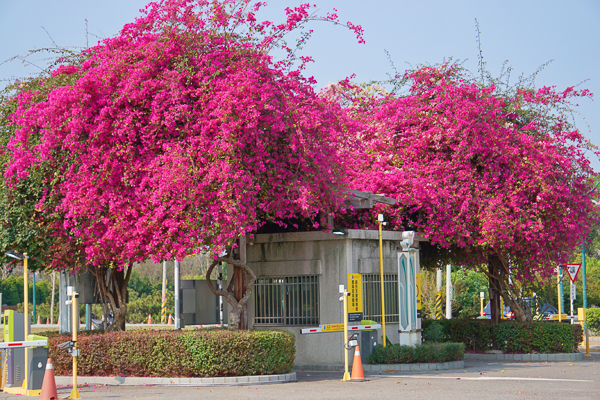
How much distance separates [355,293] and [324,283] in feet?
2.70

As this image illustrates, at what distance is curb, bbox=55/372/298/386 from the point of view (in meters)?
13.9

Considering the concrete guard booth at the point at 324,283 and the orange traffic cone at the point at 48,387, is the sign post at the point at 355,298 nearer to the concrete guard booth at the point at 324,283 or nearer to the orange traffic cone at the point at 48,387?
the concrete guard booth at the point at 324,283

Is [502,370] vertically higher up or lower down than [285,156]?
lower down

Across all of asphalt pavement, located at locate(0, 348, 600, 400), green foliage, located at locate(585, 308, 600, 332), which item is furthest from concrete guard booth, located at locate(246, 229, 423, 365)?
green foliage, located at locate(585, 308, 600, 332)

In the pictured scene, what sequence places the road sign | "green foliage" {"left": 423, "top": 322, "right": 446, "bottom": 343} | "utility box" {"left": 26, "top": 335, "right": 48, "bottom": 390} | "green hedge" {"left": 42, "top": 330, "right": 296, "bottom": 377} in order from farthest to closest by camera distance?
1. "green foliage" {"left": 423, "top": 322, "right": 446, "bottom": 343}
2. the road sign
3. "green hedge" {"left": 42, "top": 330, "right": 296, "bottom": 377}
4. "utility box" {"left": 26, "top": 335, "right": 48, "bottom": 390}

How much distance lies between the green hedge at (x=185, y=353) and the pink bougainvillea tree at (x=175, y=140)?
1712 millimetres

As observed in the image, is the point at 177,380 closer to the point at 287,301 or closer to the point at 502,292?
the point at 287,301

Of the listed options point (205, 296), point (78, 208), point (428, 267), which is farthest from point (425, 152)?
point (78, 208)

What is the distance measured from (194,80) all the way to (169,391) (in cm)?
646

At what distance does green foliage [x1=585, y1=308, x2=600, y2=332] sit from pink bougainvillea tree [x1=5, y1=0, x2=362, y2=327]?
69.1 feet

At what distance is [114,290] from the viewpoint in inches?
683

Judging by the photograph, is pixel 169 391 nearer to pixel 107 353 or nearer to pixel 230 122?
pixel 107 353

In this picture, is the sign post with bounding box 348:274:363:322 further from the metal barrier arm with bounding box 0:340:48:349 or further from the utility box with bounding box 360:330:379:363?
the metal barrier arm with bounding box 0:340:48:349

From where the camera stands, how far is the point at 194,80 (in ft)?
49.0
